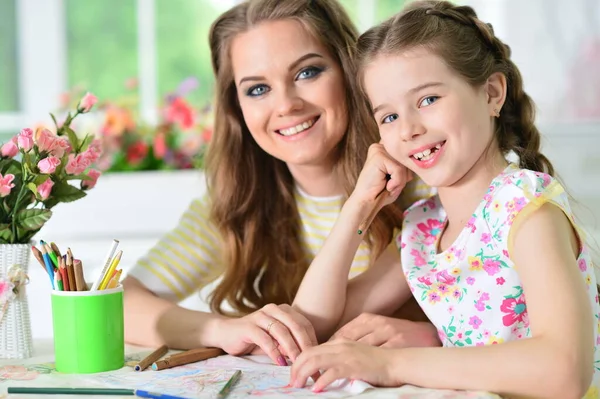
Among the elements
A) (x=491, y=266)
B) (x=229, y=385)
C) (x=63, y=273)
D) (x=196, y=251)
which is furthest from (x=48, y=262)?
(x=491, y=266)

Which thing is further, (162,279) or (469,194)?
(162,279)

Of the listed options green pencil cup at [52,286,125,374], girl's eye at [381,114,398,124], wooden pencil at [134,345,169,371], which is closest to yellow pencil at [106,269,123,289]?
green pencil cup at [52,286,125,374]

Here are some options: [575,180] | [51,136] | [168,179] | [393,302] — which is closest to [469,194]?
[393,302]

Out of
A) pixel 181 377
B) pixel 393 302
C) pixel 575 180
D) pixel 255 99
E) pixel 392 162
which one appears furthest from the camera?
pixel 575 180

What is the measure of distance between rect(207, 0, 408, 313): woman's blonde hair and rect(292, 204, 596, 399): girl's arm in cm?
57

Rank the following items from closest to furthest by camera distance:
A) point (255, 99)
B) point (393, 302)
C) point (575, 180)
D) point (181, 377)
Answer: point (181, 377) → point (393, 302) → point (255, 99) → point (575, 180)

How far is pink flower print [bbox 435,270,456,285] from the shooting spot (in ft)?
4.58

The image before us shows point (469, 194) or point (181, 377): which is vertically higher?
point (469, 194)

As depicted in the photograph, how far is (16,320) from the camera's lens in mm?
1438

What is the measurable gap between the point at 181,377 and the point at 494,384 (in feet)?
1.51

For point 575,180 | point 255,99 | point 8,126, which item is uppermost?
point 255,99

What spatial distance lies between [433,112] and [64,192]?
0.65 m

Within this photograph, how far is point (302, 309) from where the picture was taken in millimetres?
1557

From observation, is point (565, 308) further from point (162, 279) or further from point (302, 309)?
point (162, 279)
